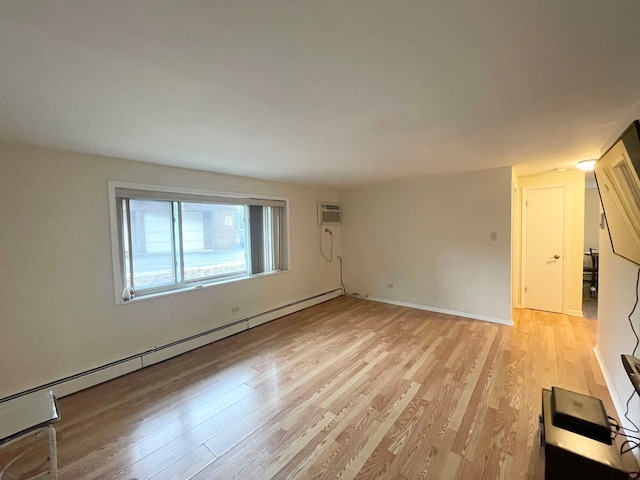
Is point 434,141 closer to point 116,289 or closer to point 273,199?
point 273,199

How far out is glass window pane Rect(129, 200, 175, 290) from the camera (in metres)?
2.98

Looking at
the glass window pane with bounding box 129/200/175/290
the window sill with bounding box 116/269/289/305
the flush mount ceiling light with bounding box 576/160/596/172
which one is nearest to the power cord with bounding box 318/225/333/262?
the window sill with bounding box 116/269/289/305

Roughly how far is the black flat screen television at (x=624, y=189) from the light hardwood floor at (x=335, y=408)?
1.32m

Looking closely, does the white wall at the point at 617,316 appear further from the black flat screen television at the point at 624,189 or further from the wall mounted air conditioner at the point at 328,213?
the wall mounted air conditioner at the point at 328,213

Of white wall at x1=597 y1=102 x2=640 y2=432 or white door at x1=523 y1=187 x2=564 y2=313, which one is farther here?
white door at x1=523 y1=187 x2=564 y2=313

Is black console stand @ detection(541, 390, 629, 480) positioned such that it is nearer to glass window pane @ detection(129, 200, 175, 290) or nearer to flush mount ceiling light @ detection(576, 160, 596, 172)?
flush mount ceiling light @ detection(576, 160, 596, 172)

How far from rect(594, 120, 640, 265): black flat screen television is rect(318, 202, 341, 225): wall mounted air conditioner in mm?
3695

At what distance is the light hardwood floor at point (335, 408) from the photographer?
169 cm

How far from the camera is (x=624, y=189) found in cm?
158

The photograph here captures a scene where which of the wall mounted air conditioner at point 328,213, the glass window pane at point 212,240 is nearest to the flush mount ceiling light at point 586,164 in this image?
the wall mounted air conditioner at point 328,213

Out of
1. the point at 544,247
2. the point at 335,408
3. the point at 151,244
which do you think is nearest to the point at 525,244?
the point at 544,247

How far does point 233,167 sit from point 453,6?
2.77 m

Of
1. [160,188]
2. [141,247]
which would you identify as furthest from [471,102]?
[141,247]

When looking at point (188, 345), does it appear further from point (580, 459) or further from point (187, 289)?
point (580, 459)
